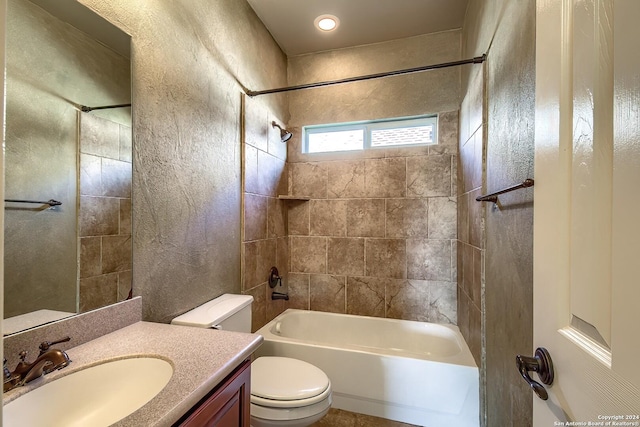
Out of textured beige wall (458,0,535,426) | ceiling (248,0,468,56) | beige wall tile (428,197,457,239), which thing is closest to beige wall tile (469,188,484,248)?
textured beige wall (458,0,535,426)

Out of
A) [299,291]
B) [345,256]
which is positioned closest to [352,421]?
[299,291]

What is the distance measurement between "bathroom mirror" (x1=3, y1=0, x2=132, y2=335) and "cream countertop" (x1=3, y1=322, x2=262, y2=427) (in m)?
0.17

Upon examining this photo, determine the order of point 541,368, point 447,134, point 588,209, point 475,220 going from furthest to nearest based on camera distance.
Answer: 1. point 447,134
2. point 475,220
3. point 541,368
4. point 588,209

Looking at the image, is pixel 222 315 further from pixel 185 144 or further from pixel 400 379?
pixel 400 379

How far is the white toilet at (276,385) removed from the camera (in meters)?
1.29

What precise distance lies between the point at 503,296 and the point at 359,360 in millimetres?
998

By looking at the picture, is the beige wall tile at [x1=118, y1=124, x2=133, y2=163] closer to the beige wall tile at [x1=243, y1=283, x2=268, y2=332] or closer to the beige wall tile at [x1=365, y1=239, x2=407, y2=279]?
the beige wall tile at [x1=243, y1=283, x2=268, y2=332]

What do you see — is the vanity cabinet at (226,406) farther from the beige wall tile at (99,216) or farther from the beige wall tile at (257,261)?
the beige wall tile at (257,261)

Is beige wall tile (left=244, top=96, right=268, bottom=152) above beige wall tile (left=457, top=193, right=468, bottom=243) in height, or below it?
above

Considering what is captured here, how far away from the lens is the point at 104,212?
1048 mm

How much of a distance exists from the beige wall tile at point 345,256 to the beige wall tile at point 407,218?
12.4 inches

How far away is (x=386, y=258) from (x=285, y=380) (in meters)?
1.36

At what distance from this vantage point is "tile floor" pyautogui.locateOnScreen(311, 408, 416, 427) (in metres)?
1.74

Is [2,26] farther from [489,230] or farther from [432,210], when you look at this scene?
[432,210]
